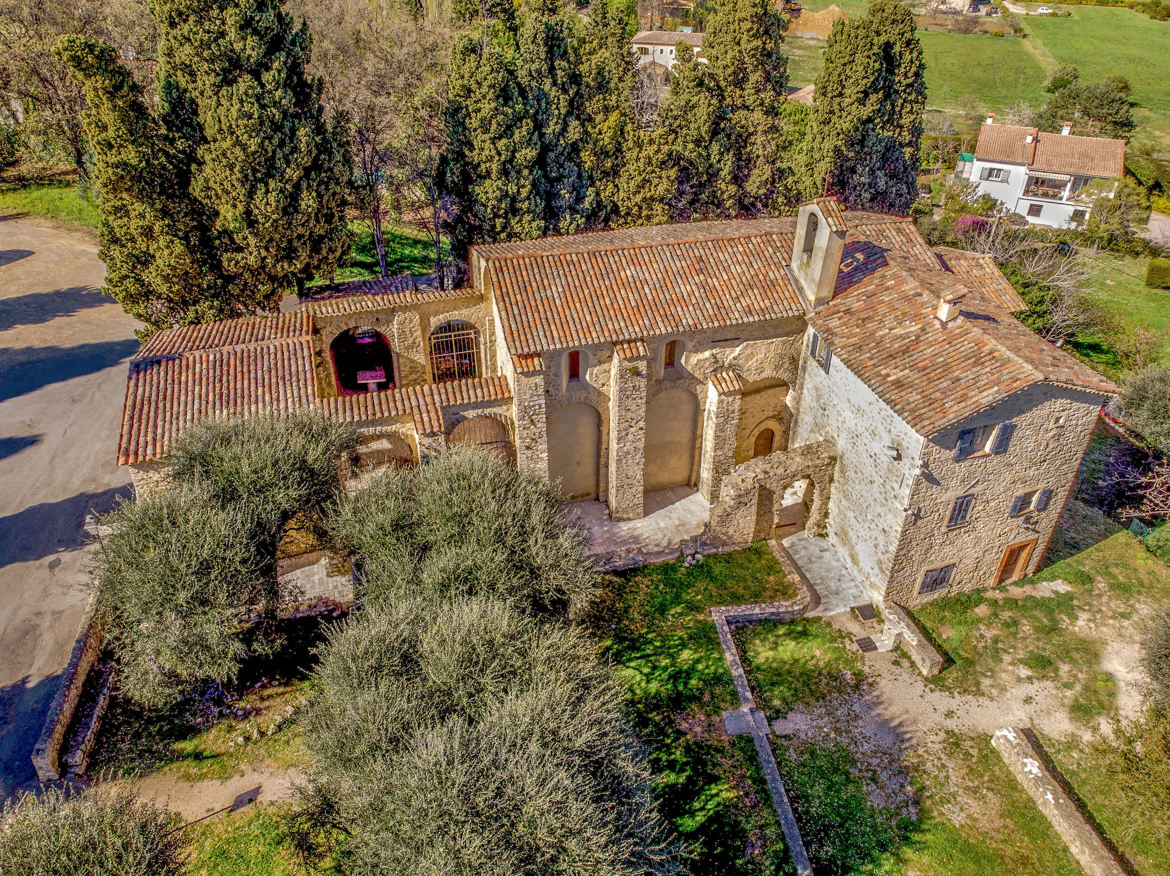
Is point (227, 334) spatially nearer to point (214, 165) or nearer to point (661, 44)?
point (214, 165)

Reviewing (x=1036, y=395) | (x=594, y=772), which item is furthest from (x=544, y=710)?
(x=1036, y=395)

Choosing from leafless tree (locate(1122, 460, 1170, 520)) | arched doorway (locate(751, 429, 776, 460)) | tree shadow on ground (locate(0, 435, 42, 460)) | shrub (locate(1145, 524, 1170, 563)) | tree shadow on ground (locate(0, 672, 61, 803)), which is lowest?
shrub (locate(1145, 524, 1170, 563))

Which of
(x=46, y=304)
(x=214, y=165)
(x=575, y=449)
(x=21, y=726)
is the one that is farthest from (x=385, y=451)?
(x=46, y=304)

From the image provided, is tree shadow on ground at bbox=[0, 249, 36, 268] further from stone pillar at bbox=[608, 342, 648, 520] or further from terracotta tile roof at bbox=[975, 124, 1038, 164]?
terracotta tile roof at bbox=[975, 124, 1038, 164]

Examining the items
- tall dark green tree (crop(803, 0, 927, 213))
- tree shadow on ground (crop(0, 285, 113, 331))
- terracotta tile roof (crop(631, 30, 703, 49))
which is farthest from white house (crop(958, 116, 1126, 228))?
tree shadow on ground (crop(0, 285, 113, 331))

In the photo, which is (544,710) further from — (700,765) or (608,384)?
(608,384)

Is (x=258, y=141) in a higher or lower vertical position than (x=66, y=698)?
higher
